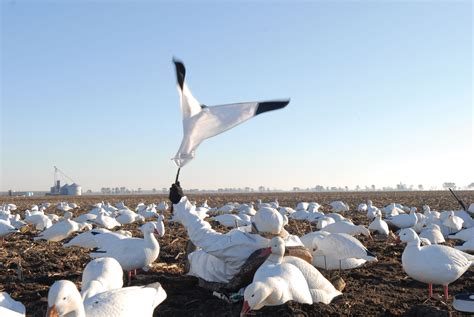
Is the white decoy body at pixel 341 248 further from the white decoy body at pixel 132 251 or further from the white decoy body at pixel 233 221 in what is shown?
the white decoy body at pixel 233 221

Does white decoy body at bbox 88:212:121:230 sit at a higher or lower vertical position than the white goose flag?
lower

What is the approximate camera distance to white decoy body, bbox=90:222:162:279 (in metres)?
7.44

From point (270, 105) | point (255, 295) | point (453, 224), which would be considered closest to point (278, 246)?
point (255, 295)

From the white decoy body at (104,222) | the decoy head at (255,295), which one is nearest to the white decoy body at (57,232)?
the white decoy body at (104,222)

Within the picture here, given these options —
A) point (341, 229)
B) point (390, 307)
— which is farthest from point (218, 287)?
point (341, 229)

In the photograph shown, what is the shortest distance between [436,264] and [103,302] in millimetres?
4393

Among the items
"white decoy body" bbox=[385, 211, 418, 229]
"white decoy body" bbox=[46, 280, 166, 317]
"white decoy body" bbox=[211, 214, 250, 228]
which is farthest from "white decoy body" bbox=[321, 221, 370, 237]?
"white decoy body" bbox=[46, 280, 166, 317]

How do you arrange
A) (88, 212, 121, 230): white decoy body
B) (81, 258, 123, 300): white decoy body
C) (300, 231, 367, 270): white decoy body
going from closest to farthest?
(81, 258, 123, 300): white decoy body, (300, 231, 367, 270): white decoy body, (88, 212, 121, 230): white decoy body

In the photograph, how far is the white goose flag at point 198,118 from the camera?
6.01m

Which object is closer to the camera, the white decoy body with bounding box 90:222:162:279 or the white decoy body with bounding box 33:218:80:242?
the white decoy body with bounding box 90:222:162:279

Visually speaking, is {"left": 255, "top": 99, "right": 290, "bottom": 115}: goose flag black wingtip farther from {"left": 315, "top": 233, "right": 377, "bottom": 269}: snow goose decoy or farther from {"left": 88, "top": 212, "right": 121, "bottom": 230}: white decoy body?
{"left": 88, "top": 212, "right": 121, "bottom": 230}: white decoy body

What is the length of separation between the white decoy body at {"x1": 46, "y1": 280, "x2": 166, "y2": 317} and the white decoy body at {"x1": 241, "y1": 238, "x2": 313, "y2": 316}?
941mm

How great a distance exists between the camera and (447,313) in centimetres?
522

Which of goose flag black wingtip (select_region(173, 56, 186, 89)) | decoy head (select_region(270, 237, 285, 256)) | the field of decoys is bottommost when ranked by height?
the field of decoys
